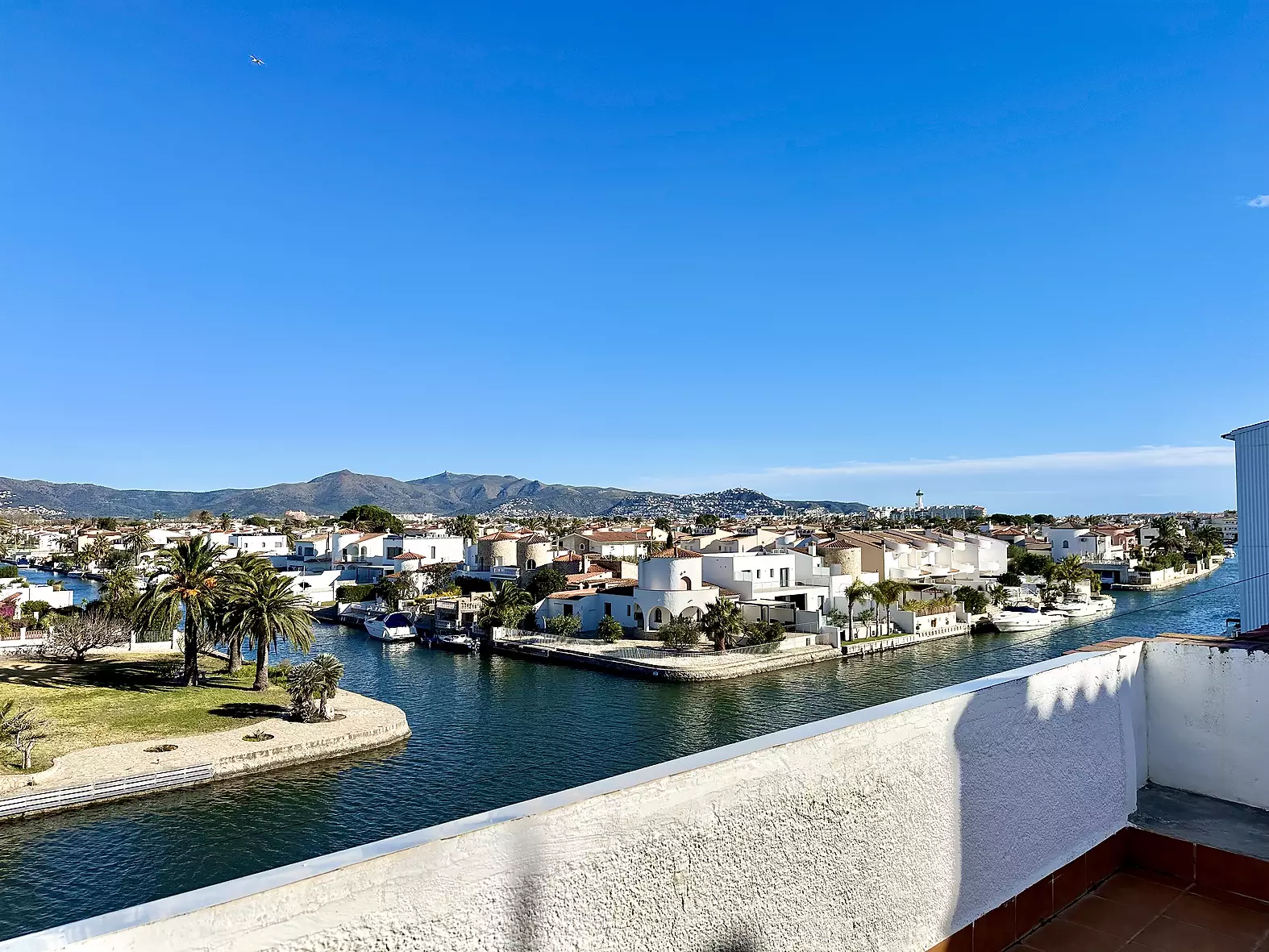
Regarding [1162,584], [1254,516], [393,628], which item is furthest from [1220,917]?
[1162,584]

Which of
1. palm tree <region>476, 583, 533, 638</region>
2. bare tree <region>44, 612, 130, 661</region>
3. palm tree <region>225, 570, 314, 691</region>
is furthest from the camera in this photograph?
palm tree <region>476, 583, 533, 638</region>

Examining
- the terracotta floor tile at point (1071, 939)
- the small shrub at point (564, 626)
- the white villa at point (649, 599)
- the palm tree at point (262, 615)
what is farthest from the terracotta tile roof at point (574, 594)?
the terracotta floor tile at point (1071, 939)

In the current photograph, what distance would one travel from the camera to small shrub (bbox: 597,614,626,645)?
108 ft

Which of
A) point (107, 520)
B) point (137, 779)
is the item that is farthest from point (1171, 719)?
point (107, 520)

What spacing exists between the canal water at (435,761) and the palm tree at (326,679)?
222cm

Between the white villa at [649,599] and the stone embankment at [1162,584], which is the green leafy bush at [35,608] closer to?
the white villa at [649,599]

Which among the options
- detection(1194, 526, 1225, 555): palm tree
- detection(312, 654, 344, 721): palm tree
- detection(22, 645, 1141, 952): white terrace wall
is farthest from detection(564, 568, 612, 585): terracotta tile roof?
detection(1194, 526, 1225, 555): palm tree

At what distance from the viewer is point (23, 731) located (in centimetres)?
1628

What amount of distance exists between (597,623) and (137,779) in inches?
845

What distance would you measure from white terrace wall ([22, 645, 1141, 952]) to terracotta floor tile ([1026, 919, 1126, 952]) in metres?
0.19

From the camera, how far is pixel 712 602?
32.3m

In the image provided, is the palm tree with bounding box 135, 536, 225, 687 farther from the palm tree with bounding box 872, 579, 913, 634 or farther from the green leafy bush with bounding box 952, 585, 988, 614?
the green leafy bush with bounding box 952, 585, 988, 614

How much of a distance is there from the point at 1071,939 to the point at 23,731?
19543 millimetres

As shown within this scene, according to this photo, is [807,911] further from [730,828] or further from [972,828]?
[972,828]
